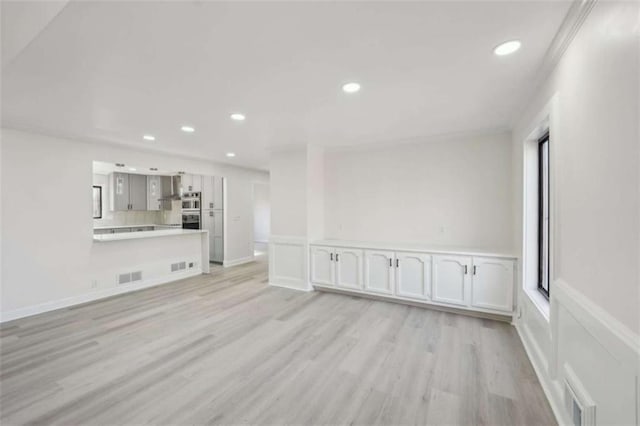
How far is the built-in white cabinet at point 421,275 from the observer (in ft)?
10.8

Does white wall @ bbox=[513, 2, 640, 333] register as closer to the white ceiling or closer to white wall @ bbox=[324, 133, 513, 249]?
the white ceiling

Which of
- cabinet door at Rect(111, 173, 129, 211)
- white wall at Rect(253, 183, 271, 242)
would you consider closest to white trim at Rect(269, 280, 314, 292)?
cabinet door at Rect(111, 173, 129, 211)

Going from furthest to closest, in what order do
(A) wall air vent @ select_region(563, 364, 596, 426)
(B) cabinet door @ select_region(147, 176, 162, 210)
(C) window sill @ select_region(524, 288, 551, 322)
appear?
(B) cabinet door @ select_region(147, 176, 162, 210), (C) window sill @ select_region(524, 288, 551, 322), (A) wall air vent @ select_region(563, 364, 596, 426)

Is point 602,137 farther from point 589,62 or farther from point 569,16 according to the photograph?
point 569,16

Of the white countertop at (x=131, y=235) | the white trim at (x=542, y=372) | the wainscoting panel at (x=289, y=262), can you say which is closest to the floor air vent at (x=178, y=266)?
the white countertop at (x=131, y=235)

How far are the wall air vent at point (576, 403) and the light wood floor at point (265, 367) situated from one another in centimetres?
29

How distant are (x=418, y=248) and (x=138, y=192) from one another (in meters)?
5.43

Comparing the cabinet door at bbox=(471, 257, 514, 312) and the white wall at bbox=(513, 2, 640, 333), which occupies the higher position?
the white wall at bbox=(513, 2, 640, 333)

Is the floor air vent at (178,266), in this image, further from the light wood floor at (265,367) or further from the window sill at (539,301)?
the window sill at (539,301)

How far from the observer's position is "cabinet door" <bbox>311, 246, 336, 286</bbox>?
4402 mm

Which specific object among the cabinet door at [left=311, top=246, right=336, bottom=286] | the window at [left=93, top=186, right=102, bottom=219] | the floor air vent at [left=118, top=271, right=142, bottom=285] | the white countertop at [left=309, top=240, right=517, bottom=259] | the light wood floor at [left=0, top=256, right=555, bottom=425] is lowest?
the light wood floor at [left=0, top=256, right=555, bottom=425]

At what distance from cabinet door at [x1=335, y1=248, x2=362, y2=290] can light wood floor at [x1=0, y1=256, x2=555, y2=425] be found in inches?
19.1

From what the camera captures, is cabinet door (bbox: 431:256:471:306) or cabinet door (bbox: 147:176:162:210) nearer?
cabinet door (bbox: 431:256:471:306)

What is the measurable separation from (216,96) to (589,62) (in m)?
2.61
